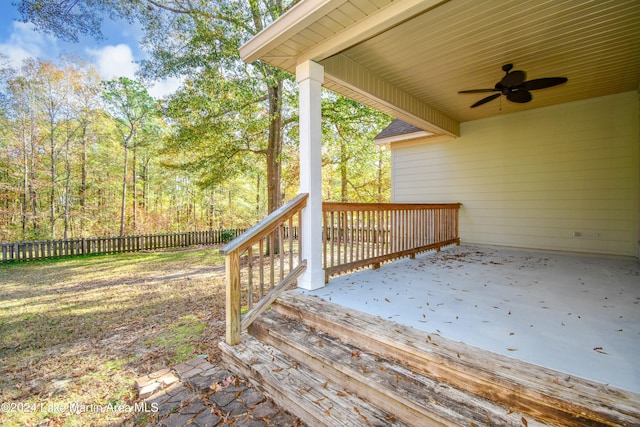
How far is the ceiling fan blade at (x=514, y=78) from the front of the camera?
10.8ft

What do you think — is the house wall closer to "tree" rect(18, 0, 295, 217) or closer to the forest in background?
the forest in background

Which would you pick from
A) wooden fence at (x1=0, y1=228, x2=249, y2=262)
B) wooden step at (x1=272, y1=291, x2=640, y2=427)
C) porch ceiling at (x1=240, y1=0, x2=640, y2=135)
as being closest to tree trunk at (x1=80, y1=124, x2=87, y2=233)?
wooden fence at (x1=0, y1=228, x2=249, y2=262)

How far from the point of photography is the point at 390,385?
162cm

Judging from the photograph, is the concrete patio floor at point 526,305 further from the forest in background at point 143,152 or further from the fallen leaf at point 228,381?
the forest in background at point 143,152

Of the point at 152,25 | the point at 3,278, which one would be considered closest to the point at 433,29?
the point at 152,25

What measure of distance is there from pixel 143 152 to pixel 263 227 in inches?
646

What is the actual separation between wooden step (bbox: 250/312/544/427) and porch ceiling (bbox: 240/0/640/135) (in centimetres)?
283

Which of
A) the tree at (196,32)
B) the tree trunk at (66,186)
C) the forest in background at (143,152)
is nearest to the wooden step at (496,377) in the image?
the tree at (196,32)

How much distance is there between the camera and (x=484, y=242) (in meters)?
6.13

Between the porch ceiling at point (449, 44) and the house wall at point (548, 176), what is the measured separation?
2.06ft

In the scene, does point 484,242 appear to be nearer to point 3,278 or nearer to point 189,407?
point 189,407

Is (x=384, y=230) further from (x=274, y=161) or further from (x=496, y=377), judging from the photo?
(x=274, y=161)

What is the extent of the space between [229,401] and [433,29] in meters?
4.04

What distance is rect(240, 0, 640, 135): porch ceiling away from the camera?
8.43ft
